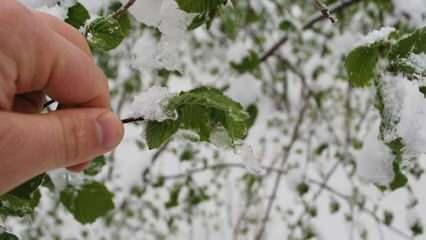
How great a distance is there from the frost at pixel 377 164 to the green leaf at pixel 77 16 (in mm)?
427

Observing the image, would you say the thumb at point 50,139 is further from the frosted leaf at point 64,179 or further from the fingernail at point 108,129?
the frosted leaf at point 64,179

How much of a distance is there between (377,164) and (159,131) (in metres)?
0.38

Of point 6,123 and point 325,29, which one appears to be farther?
point 325,29

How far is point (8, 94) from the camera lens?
0.51 metres

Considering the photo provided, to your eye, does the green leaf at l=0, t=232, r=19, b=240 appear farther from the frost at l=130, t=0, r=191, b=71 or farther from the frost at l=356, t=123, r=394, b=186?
the frost at l=356, t=123, r=394, b=186

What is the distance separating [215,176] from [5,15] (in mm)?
2596

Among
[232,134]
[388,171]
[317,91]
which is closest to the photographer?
[232,134]

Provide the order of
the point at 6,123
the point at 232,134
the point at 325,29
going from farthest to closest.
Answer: the point at 325,29 < the point at 232,134 < the point at 6,123

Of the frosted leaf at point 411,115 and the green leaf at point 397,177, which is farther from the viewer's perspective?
the green leaf at point 397,177

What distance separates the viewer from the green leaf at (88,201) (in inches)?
39.9

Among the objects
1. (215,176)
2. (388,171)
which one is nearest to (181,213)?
(215,176)

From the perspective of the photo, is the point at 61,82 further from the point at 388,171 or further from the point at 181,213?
the point at 181,213

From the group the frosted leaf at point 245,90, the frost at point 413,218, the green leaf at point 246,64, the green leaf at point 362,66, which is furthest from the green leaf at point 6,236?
the frost at point 413,218

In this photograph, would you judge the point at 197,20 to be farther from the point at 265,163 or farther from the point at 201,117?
the point at 265,163
